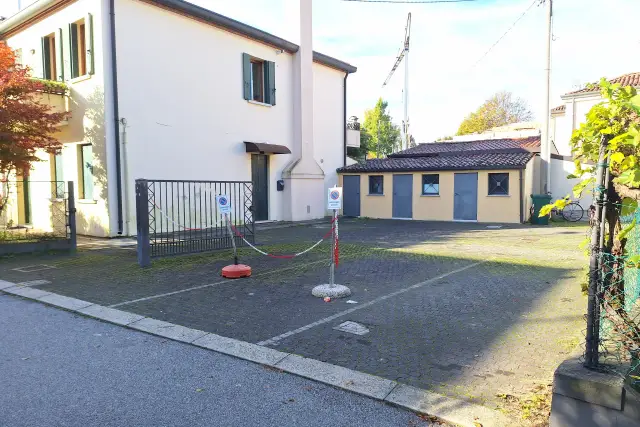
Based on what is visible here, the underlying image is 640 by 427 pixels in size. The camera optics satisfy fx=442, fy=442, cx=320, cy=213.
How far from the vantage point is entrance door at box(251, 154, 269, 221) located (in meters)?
17.1

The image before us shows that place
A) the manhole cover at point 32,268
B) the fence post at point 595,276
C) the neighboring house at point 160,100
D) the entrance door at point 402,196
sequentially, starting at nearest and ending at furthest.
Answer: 1. the fence post at point 595,276
2. the manhole cover at point 32,268
3. the neighboring house at point 160,100
4. the entrance door at point 402,196

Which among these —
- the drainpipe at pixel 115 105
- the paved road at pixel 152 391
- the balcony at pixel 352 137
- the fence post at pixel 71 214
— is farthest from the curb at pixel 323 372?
the balcony at pixel 352 137

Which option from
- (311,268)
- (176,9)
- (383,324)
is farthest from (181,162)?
(383,324)

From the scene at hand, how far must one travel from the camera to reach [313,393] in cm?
347

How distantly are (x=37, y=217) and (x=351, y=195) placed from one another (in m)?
13.0

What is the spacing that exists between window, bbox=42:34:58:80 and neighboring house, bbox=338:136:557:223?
12448 millimetres

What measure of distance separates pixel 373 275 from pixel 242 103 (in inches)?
423

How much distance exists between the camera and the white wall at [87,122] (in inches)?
488

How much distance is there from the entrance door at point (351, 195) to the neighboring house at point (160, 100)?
3.44m

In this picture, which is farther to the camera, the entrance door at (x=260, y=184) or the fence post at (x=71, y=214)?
the entrance door at (x=260, y=184)

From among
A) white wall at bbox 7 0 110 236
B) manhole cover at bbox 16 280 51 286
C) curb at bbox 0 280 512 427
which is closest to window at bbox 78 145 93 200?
white wall at bbox 7 0 110 236

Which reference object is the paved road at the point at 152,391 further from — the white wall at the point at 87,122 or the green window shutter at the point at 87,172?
the green window shutter at the point at 87,172

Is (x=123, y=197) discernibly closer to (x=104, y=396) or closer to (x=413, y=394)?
(x=104, y=396)

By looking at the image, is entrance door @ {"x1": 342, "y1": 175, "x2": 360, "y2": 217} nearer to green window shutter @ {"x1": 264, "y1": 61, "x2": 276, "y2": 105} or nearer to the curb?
green window shutter @ {"x1": 264, "y1": 61, "x2": 276, "y2": 105}
